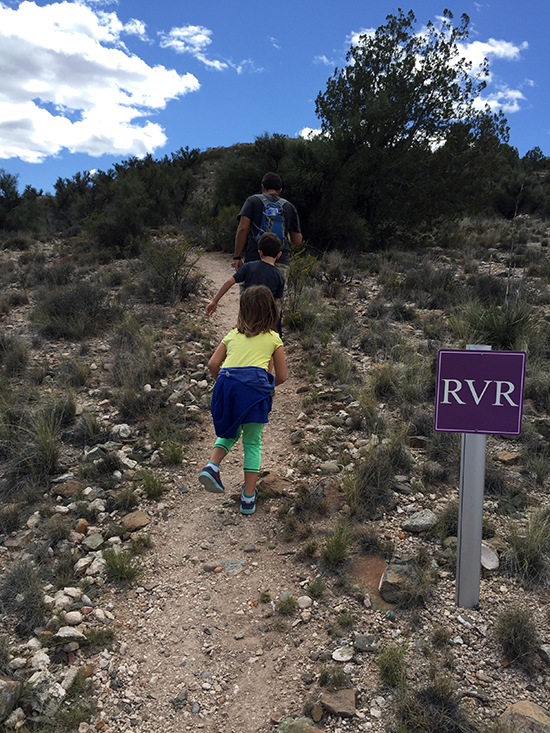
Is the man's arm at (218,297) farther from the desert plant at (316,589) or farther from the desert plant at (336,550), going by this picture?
the desert plant at (316,589)

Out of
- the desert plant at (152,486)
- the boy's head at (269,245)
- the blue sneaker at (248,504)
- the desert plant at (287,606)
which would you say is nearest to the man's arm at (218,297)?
the boy's head at (269,245)

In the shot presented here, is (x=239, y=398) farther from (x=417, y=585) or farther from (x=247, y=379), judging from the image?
(x=417, y=585)

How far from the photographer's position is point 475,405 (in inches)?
99.8

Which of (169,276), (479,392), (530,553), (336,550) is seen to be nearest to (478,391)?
(479,392)

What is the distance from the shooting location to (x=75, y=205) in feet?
73.2

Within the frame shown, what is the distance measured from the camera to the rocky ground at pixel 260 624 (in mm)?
2338

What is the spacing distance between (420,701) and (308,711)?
1.68 ft

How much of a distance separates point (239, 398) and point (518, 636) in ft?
6.94

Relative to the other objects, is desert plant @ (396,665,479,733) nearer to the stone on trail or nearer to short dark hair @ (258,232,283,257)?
the stone on trail

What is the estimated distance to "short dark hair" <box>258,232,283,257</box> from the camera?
4.13 metres

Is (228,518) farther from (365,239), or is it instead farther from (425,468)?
(365,239)

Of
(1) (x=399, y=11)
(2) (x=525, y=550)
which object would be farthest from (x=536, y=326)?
(1) (x=399, y=11)

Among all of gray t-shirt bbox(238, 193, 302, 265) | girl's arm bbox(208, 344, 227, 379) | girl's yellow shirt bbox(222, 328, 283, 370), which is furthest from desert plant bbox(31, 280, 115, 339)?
girl's yellow shirt bbox(222, 328, 283, 370)

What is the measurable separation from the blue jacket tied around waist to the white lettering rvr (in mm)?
1366
